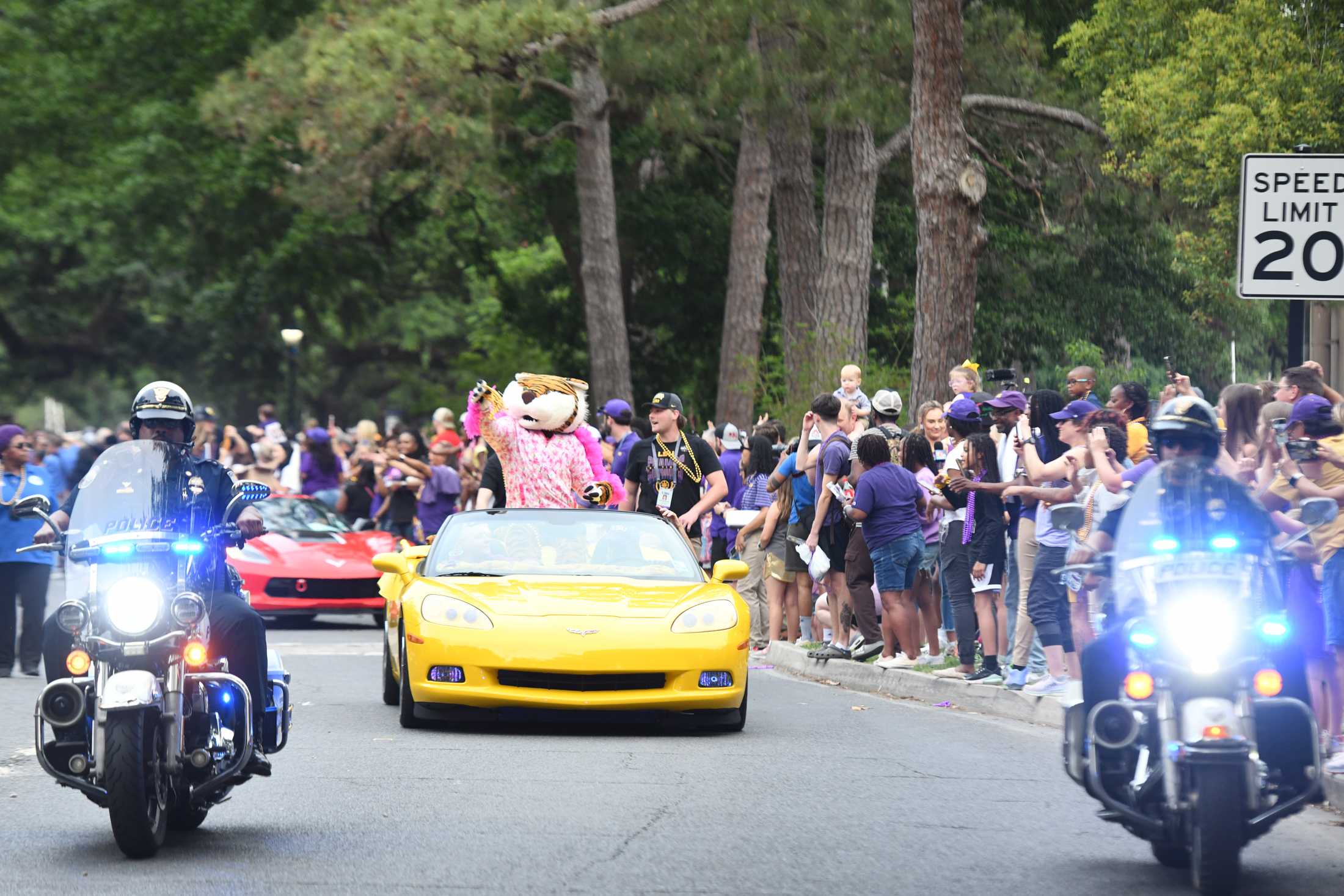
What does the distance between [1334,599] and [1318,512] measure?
228cm

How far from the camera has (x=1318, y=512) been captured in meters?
7.47

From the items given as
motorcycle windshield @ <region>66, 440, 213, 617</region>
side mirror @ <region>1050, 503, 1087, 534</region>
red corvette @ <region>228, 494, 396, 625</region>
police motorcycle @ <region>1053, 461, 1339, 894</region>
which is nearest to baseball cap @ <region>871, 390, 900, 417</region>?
red corvette @ <region>228, 494, 396, 625</region>

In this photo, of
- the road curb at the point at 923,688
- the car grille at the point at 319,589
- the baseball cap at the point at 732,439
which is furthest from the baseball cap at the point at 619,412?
the road curb at the point at 923,688

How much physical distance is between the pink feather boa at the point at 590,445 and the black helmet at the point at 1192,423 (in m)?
7.70

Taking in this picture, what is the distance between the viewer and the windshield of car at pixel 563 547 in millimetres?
12367

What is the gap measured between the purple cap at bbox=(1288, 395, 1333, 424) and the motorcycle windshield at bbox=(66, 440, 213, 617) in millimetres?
4750

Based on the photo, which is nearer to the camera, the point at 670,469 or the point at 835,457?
the point at 835,457

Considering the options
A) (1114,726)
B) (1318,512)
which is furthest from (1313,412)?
(1114,726)

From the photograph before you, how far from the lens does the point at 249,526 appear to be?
820 centimetres

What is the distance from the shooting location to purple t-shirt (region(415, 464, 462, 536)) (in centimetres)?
2050

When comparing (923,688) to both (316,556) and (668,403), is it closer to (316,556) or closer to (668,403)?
(668,403)

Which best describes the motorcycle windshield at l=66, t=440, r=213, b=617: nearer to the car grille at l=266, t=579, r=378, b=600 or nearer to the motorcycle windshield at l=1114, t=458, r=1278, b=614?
the motorcycle windshield at l=1114, t=458, r=1278, b=614

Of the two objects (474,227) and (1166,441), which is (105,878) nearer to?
(1166,441)

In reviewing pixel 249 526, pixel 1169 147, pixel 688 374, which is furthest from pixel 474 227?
pixel 249 526
